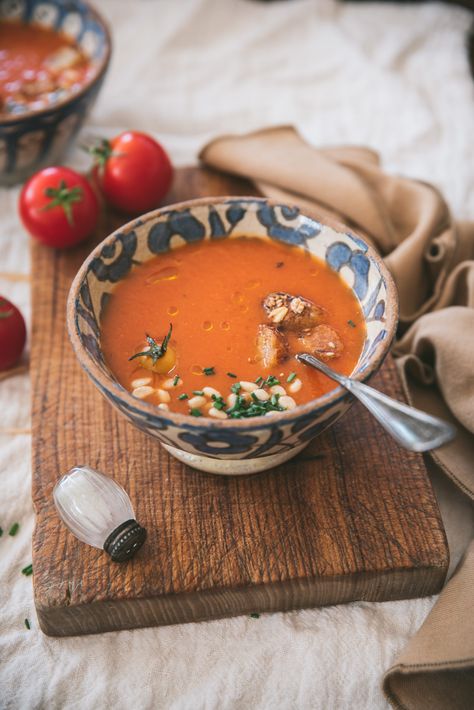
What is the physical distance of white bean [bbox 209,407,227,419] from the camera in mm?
1801

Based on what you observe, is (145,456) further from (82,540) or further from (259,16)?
(259,16)

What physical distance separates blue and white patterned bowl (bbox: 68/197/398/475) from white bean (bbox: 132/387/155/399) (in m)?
0.07

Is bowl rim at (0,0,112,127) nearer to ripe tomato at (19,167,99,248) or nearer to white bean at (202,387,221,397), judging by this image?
ripe tomato at (19,167,99,248)

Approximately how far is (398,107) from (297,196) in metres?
1.07

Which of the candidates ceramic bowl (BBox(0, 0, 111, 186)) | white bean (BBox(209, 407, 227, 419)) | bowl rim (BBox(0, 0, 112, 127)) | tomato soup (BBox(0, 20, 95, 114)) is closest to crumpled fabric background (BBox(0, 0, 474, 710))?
ceramic bowl (BBox(0, 0, 111, 186))

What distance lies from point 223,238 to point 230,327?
0.38 m

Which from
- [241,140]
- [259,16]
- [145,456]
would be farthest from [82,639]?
[259,16]

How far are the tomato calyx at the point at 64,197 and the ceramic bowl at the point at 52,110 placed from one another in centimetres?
37

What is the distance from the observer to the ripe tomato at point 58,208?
105 inches

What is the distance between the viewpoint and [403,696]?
5.89ft

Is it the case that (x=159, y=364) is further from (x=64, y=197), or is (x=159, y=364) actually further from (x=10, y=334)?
(x=64, y=197)

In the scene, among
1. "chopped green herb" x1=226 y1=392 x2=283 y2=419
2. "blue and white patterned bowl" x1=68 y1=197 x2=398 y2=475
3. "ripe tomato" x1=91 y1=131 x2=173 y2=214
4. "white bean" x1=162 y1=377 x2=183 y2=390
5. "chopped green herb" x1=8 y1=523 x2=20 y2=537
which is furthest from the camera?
"ripe tomato" x1=91 y1=131 x2=173 y2=214

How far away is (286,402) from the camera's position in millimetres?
1826

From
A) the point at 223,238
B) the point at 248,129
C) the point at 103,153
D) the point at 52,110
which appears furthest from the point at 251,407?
the point at 248,129
